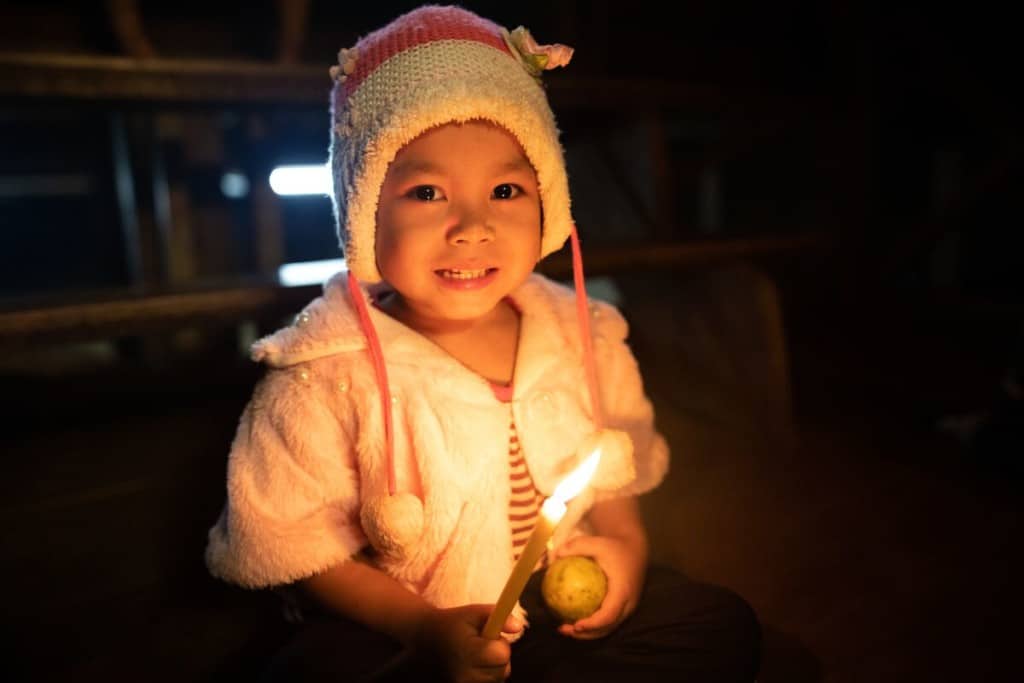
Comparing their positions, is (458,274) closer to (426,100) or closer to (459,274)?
(459,274)

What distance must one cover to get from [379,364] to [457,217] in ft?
0.61

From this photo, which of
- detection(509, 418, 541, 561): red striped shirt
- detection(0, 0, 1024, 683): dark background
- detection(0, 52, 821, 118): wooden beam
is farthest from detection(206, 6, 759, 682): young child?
detection(0, 52, 821, 118): wooden beam

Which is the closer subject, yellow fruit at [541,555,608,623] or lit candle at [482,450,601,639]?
lit candle at [482,450,601,639]

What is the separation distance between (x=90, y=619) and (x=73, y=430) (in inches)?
32.9

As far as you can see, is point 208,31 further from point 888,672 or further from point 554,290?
point 888,672

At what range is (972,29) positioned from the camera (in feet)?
8.77

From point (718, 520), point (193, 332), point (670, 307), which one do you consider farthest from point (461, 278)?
point (193, 332)

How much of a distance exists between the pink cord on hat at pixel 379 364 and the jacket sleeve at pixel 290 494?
63 millimetres

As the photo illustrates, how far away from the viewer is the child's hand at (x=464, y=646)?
67 cm

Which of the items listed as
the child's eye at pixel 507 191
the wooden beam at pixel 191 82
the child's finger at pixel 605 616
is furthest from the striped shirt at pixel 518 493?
the wooden beam at pixel 191 82

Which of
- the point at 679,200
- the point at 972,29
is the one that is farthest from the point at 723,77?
the point at 679,200

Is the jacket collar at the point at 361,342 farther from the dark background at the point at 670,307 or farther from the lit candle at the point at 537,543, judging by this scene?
the dark background at the point at 670,307

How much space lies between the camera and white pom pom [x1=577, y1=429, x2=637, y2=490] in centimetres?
89

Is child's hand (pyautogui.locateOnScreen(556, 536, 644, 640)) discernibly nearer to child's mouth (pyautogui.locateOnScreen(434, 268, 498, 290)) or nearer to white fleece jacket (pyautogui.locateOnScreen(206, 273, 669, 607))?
white fleece jacket (pyautogui.locateOnScreen(206, 273, 669, 607))
